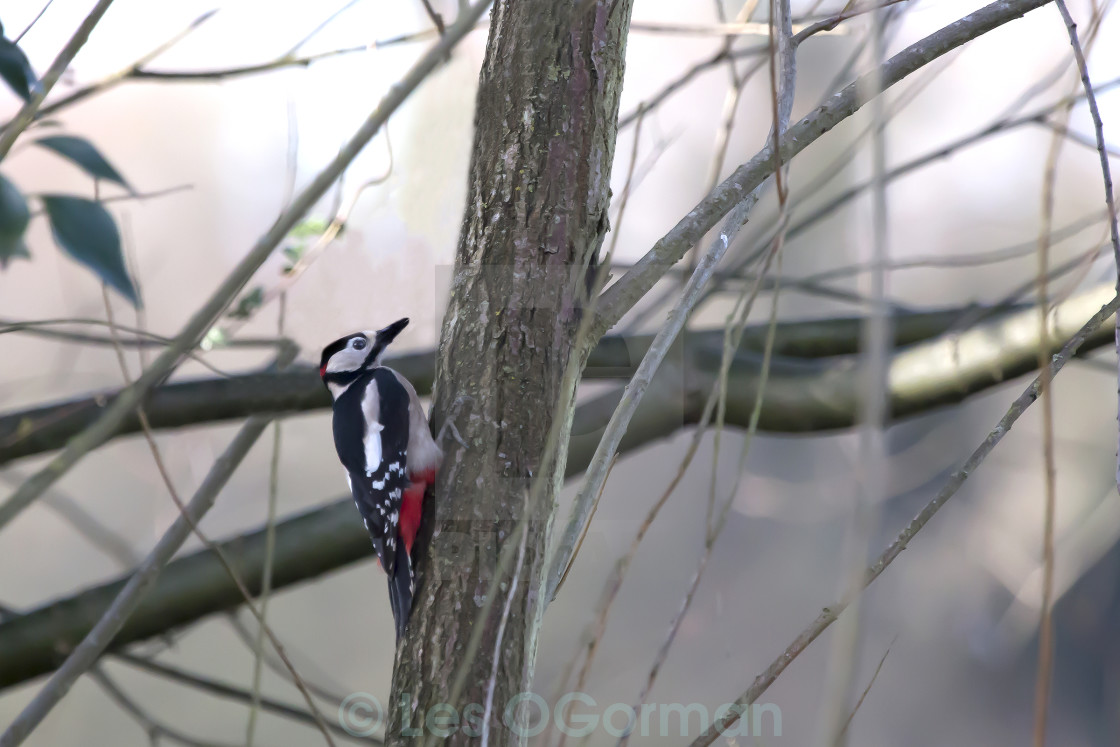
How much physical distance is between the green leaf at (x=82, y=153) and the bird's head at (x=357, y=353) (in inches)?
24.7

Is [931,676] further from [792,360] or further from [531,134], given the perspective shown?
[531,134]

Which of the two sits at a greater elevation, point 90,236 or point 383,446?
point 90,236

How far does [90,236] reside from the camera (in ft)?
2.25

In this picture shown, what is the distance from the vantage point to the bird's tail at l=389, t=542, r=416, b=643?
80 cm

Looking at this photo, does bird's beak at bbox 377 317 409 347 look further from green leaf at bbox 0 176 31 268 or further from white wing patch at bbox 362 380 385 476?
green leaf at bbox 0 176 31 268

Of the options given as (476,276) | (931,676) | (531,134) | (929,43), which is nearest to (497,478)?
(476,276)

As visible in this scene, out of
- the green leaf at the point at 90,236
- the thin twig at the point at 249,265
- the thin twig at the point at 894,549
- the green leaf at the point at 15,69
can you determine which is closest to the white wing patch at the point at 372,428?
the green leaf at the point at 90,236

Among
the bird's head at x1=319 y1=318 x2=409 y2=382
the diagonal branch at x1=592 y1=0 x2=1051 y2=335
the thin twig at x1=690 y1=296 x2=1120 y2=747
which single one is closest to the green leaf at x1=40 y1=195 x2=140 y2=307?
the diagonal branch at x1=592 y1=0 x2=1051 y2=335

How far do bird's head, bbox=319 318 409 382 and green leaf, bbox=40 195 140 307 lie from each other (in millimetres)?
655

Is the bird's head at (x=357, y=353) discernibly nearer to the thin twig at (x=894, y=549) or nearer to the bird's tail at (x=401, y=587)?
the bird's tail at (x=401, y=587)

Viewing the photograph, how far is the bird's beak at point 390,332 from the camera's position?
4.33 feet

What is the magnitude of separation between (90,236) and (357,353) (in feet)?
2.56
